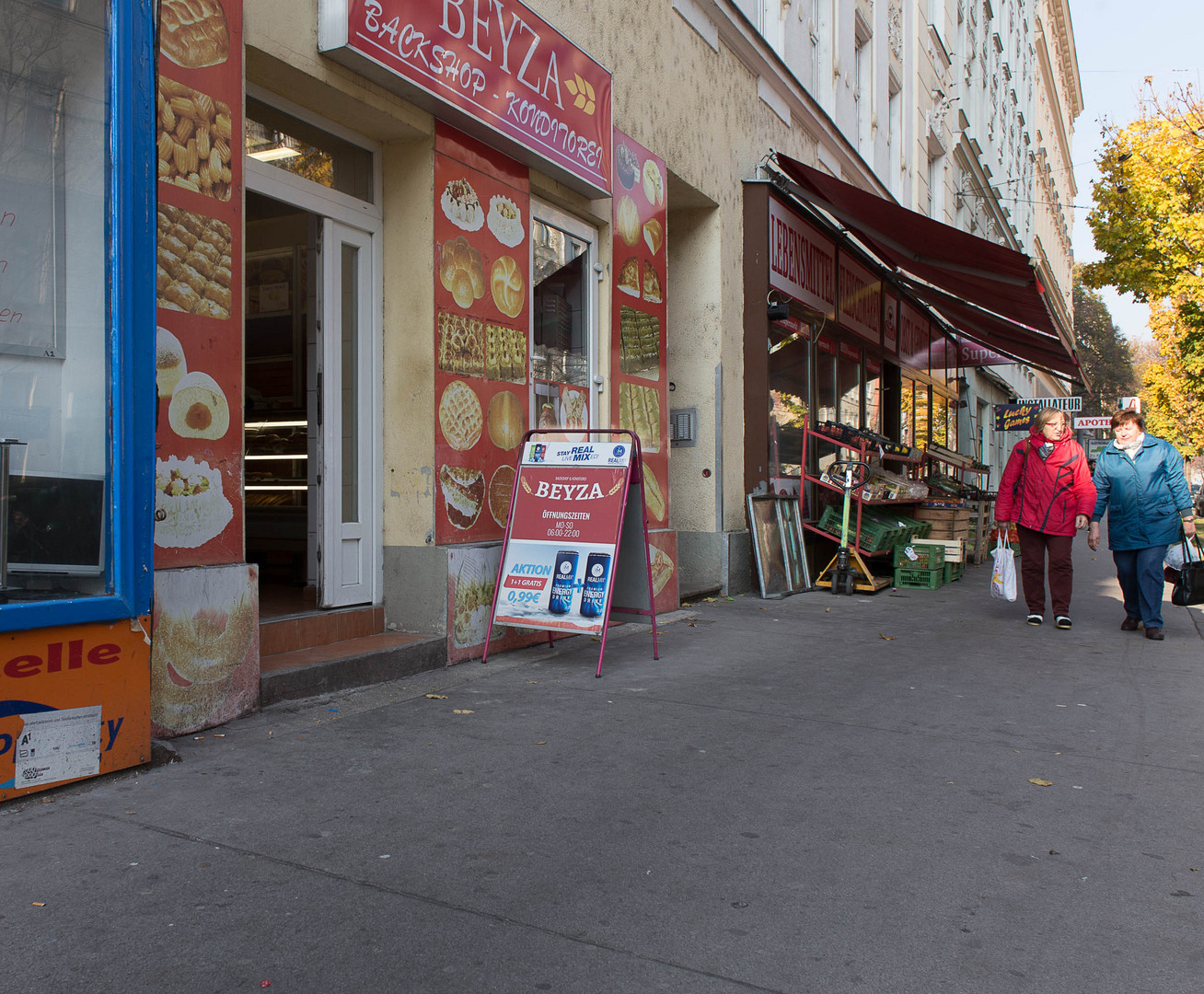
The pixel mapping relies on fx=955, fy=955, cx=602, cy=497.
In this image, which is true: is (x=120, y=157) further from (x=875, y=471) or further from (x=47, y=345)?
(x=875, y=471)

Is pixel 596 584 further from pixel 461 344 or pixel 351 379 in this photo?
pixel 351 379

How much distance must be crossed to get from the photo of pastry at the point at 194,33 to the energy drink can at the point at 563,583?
10.1ft

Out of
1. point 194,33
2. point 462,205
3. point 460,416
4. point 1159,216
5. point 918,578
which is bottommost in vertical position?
point 918,578

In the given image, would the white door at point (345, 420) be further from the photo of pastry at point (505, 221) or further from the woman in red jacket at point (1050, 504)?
the woman in red jacket at point (1050, 504)

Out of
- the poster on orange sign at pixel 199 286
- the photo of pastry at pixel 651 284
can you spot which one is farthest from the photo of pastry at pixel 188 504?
the photo of pastry at pixel 651 284

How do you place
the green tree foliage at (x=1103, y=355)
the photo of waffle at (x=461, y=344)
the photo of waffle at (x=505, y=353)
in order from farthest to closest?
the green tree foliage at (x=1103, y=355) < the photo of waffle at (x=505, y=353) < the photo of waffle at (x=461, y=344)

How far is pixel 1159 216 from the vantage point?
62.9 ft

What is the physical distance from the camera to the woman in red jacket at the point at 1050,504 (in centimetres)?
772

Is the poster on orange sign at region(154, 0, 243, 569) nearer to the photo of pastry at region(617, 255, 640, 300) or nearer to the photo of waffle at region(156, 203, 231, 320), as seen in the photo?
the photo of waffle at region(156, 203, 231, 320)

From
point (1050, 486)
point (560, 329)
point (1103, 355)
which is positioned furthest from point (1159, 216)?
point (1103, 355)

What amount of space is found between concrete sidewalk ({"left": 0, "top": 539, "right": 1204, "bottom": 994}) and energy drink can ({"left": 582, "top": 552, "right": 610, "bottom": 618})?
1.56 ft

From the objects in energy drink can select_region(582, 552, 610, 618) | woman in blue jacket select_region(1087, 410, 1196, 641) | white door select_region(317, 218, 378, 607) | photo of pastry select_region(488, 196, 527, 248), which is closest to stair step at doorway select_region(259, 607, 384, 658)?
white door select_region(317, 218, 378, 607)

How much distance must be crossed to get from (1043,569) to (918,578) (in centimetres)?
300

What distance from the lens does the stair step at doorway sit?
5.00 metres
